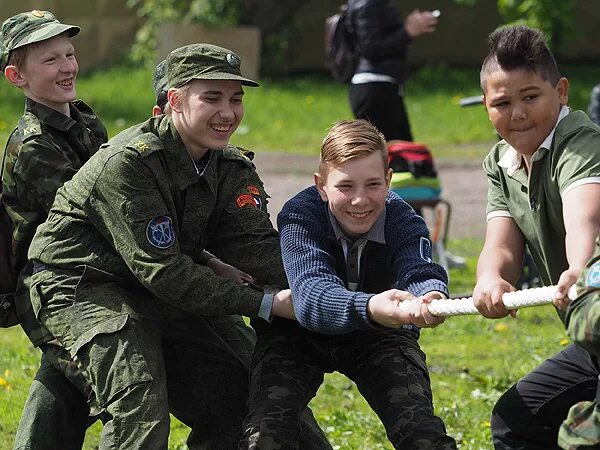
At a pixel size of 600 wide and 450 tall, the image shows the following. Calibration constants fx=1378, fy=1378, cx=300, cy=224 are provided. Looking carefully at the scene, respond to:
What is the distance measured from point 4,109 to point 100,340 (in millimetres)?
12647

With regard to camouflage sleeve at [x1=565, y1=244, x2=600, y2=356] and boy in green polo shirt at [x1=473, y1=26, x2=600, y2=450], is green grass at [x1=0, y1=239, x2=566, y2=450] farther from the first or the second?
camouflage sleeve at [x1=565, y1=244, x2=600, y2=356]

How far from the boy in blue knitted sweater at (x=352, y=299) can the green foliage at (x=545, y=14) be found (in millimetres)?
12974

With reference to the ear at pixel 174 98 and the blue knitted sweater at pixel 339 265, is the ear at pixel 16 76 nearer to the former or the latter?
the ear at pixel 174 98

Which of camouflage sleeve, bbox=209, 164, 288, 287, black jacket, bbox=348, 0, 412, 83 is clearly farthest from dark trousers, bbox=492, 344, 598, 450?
black jacket, bbox=348, 0, 412, 83

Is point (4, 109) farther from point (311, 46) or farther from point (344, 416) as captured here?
point (344, 416)

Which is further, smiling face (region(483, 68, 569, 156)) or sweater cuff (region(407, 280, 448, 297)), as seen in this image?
sweater cuff (region(407, 280, 448, 297))

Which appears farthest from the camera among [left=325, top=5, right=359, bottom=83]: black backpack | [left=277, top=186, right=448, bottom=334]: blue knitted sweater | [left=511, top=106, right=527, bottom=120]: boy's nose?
[left=325, top=5, right=359, bottom=83]: black backpack

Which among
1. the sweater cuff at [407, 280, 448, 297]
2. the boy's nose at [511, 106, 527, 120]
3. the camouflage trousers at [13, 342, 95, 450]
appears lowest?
the camouflage trousers at [13, 342, 95, 450]

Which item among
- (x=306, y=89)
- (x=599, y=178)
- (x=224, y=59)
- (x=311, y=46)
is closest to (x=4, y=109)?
(x=306, y=89)

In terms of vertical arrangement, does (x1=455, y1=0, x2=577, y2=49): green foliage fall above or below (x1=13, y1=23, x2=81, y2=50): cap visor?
below

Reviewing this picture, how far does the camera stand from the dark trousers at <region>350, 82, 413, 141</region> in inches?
402

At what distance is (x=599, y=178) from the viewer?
4.32m

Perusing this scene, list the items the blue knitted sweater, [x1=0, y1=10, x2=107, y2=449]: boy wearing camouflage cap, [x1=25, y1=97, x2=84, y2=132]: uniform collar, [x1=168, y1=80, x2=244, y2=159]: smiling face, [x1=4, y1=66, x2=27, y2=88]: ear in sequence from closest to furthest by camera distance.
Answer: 1. the blue knitted sweater
2. [x1=168, y1=80, x2=244, y2=159]: smiling face
3. [x1=0, y1=10, x2=107, y2=449]: boy wearing camouflage cap
4. [x1=25, y1=97, x2=84, y2=132]: uniform collar
5. [x1=4, y1=66, x2=27, y2=88]: ear

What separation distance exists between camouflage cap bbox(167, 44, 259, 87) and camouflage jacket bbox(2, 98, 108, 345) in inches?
24.4
